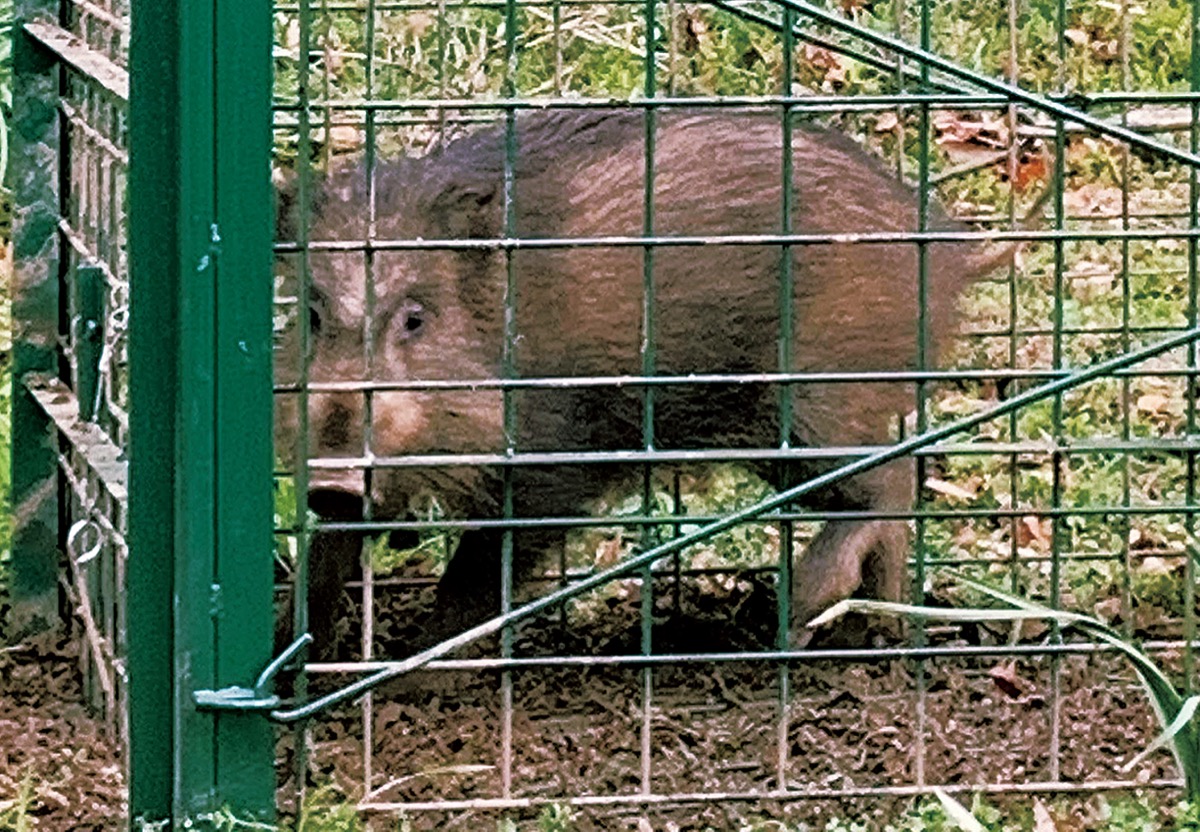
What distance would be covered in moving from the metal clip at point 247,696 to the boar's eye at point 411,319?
5.77 feet

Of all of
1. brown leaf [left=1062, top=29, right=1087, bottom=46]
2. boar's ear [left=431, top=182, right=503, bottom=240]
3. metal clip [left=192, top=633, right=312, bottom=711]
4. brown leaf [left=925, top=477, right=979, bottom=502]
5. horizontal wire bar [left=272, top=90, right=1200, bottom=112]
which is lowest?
metal clip [left=192, top=633, right=312, bottom=711]

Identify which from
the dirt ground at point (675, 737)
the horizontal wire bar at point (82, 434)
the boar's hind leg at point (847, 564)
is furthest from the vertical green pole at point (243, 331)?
the boar's hind leg at point (847, 564)

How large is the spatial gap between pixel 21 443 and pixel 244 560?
1458 mm

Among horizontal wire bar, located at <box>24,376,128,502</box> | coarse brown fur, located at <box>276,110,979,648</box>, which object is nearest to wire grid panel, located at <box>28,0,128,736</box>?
horizontal wire bar, located at <box>24,376,128,502</box>

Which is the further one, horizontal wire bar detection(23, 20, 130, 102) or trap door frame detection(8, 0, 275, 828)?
horizontal wire bar detection(23, 20, 130, 102)

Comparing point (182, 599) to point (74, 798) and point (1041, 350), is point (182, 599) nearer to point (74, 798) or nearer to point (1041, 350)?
point (74, 798)

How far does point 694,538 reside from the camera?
338 centimetres

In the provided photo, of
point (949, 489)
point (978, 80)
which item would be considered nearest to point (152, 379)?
point (978, 80)

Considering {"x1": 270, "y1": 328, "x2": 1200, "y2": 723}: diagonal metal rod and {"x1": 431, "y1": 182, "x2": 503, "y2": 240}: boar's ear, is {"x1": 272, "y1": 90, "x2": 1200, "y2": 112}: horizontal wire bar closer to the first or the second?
{"x1": 270, "y1": 328, "x2": 1200, "y2": 723}: diagonal metal rod

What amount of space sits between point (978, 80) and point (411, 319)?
1781mm

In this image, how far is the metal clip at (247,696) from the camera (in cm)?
328

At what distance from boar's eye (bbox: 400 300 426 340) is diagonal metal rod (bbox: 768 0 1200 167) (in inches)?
62.5

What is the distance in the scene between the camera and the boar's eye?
5016mm

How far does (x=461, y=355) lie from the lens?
507cm
